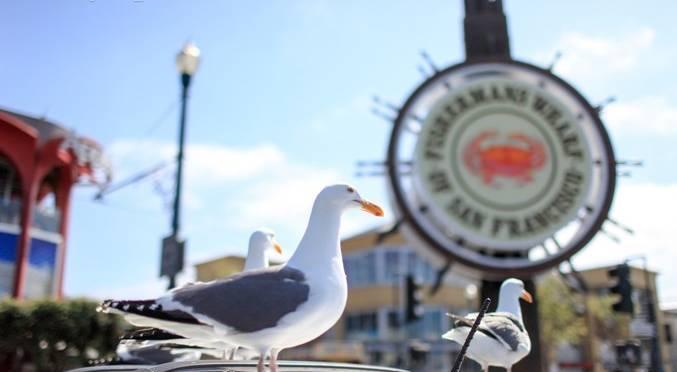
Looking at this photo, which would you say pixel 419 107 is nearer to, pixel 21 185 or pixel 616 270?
pixel 616 270

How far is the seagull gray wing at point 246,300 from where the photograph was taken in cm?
271

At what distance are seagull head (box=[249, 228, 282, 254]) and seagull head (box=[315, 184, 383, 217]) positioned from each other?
1.23m

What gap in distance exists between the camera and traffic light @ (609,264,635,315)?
39.8 feet

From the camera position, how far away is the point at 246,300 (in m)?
2.76

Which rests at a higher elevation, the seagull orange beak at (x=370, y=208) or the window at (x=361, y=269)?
the window at (x=361, y=269)

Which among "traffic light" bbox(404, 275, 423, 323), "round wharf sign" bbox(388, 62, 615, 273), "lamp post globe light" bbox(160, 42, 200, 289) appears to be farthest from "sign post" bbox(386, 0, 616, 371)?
"traffic light" bbox(404, 275, 423, 323)

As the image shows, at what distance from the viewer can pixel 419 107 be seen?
451 inches

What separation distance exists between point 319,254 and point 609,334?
43.8 metres

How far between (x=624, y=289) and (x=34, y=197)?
1763cm

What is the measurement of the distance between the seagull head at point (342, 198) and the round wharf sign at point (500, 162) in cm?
775

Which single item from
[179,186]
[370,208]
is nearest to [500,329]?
[370,208]

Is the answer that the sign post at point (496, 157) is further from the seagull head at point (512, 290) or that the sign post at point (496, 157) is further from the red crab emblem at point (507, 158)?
the seagull head at point (512, 290)

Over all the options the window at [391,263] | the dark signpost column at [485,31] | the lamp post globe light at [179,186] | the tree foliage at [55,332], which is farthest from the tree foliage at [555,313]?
the lamp post globe light at [179,186]

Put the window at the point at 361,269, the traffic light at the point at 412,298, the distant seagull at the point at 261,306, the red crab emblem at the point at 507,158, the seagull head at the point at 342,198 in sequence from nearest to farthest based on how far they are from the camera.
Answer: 1. the distant seagull at the point at 261,306
2. the seagull head at the point at 342,198
3. the red crab emblem at the point at 507,158
4. the traffic light at the point at 412,298
5. the window at the point at 361,269
